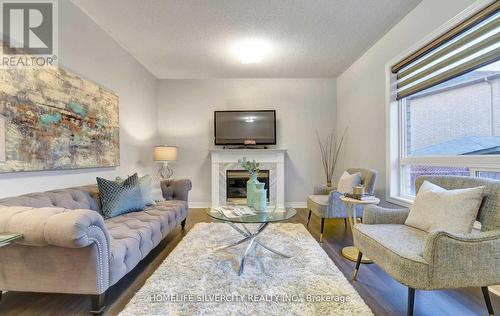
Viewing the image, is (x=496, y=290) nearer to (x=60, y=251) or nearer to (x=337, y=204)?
(x=337, y=204)

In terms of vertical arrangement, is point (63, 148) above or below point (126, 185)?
above

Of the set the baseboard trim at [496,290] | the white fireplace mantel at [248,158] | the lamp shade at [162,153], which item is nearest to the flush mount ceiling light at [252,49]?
the white fireplace mantel at [248,158]

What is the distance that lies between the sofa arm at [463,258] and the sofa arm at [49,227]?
6.48ft

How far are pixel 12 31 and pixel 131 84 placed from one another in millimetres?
1982

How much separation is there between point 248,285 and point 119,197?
1600 millimetres

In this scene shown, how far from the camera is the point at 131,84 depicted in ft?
12.9

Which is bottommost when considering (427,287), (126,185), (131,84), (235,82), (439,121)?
(427,287)

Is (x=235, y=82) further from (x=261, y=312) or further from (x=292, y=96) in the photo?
(x=261, y=312)

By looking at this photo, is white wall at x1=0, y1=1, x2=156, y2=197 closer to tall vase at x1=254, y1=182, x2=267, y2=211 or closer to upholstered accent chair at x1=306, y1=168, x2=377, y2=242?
tall vase at x1=254, y1=182, x2=267, y2=211

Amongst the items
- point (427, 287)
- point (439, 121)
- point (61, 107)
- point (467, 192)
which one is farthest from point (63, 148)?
point (439, 121)

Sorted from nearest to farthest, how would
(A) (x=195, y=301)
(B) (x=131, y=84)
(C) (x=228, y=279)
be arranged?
(A) (x=195, y=301), (C) (x=228, y=279), (B) (x=131, y=84)

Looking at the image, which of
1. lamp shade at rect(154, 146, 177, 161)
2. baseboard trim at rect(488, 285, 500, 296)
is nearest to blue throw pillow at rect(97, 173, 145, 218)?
lamp shade at rect(154, 146, 177, 161)

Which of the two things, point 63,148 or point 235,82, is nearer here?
point 63,148

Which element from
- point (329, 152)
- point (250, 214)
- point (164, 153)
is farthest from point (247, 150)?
point (250, 214)
